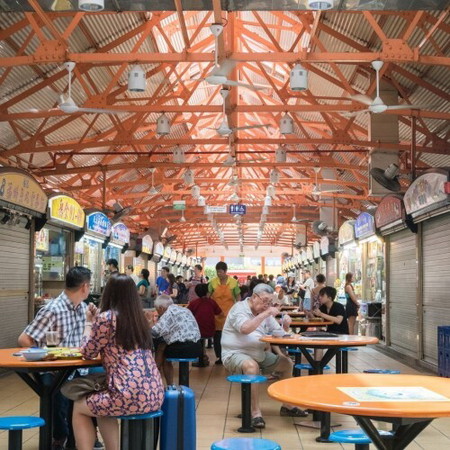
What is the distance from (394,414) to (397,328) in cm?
1065

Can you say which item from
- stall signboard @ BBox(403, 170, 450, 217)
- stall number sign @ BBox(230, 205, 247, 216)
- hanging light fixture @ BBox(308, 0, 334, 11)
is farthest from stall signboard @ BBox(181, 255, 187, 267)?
hanging light fixture @ BBox(308, 0, 334, 11)

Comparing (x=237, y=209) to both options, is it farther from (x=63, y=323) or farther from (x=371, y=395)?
(x=371, y=395)

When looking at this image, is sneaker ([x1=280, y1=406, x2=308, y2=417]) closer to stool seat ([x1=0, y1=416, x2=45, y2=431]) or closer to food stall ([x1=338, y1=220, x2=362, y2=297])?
stool seat ([x1=0, y1=416, x2=45, y2=431])

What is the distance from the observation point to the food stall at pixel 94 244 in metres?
14.1

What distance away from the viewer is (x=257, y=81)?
20.4 meters

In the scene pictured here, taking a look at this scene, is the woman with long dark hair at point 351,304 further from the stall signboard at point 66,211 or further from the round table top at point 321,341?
the round table top at point 321,341

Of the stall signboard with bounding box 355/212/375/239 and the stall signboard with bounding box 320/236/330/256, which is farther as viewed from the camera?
the stall signboard with bounding box 320/236/330/256

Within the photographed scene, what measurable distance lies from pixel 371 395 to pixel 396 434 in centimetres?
25

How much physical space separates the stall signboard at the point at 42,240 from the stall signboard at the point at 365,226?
246 inches

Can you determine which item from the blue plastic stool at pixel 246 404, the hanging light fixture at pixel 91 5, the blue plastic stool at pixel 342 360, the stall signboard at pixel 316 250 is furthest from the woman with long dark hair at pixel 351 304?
the stall signboard at pixel 316 250

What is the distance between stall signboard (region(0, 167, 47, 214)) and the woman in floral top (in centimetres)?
541

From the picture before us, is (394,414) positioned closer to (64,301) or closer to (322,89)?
(64,301)

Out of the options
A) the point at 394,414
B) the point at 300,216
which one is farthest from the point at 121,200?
the point at 394,414

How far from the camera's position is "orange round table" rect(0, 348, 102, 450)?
14.8 ft
